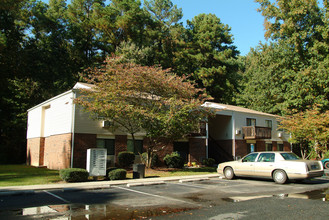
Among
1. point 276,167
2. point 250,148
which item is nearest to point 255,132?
point 250,148

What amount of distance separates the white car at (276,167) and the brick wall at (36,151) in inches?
669

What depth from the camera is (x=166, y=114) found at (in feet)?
59.8

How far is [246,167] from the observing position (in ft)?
49.2

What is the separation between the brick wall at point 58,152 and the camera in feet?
65.5

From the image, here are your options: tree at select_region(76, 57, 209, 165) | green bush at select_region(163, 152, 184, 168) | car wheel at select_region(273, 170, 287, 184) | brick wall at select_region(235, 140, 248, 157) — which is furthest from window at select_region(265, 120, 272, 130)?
car wheel at select_region(273, 170, 287, 184)

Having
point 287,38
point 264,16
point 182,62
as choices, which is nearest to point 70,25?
point 182,62

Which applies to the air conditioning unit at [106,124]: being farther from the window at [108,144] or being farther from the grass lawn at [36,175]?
the grass lawn at [36,175]

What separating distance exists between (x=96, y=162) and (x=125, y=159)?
582 cm

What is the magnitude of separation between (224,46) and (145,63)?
19165mm

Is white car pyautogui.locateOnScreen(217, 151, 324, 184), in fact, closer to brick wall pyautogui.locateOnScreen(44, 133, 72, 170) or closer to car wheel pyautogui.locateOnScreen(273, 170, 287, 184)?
car wheel pyautogui.locateOnScreen(273, 170, 287, 184)

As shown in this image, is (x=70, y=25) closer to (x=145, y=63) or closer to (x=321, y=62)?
(x=145, y=63)

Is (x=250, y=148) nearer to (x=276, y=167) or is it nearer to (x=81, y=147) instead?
(x=276, y=167)

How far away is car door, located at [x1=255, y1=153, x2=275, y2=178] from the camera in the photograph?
14.2 meters

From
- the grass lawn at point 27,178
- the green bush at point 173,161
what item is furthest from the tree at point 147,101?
the grass lawn at point 27,178
